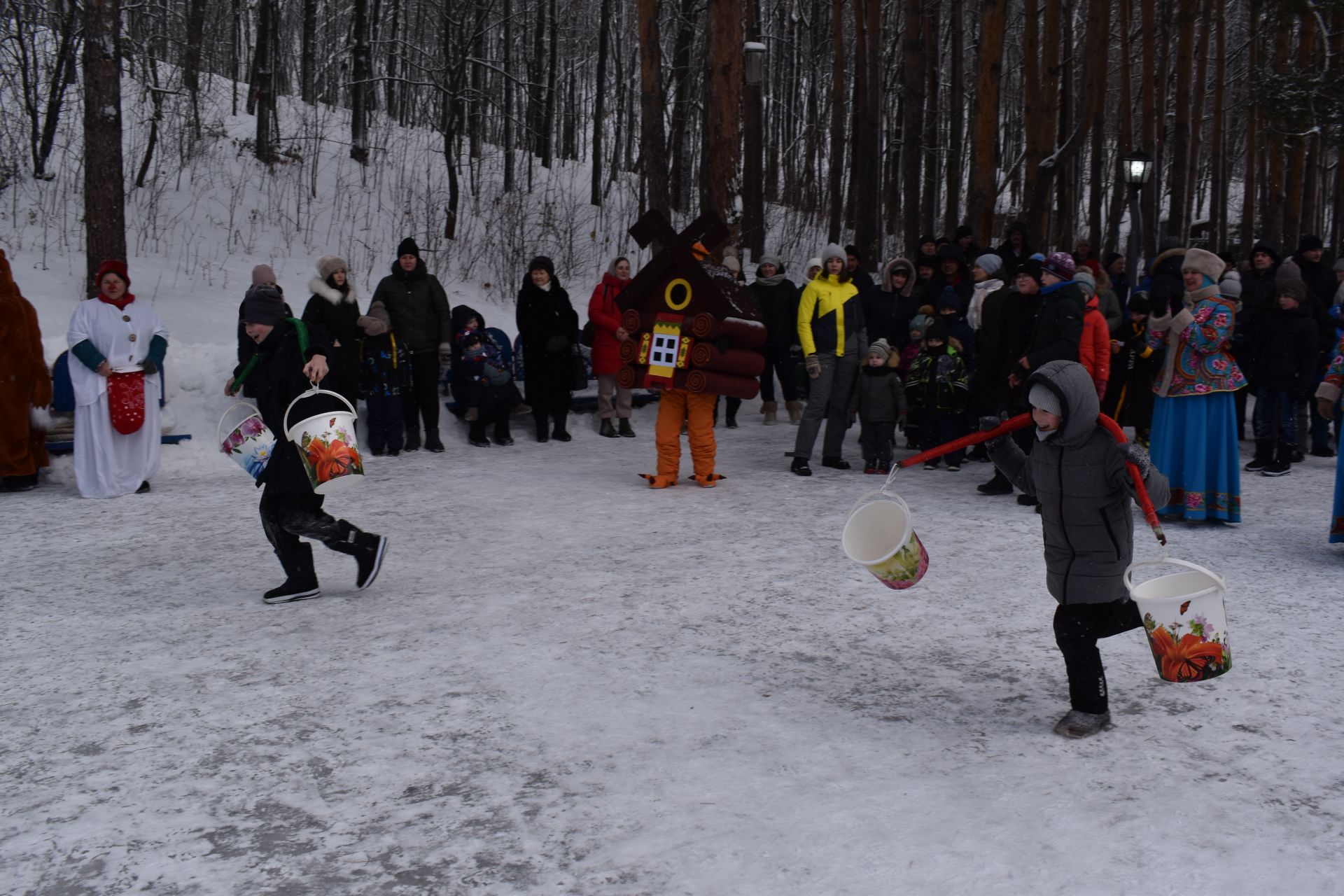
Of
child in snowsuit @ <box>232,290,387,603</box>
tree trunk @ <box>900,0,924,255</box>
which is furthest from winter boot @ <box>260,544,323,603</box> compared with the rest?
tree trunk @ <box>900,0,924,255</box>

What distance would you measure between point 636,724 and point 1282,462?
7.91 meters

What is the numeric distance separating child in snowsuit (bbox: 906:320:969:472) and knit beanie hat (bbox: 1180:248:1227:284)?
8.09 feet

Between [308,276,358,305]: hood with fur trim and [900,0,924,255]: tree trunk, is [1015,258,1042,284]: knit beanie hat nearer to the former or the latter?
[308,276,358,305]: hood with fur trim

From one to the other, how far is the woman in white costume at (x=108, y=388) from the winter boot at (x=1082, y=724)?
23.8 ft

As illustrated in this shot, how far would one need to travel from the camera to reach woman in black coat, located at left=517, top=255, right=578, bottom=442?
11.4m

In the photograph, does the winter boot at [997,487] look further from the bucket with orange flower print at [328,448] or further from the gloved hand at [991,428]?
the bucket with orange flower print at [328,448]

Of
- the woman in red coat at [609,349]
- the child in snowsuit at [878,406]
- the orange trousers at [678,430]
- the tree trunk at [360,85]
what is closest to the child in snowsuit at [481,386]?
the woman in red coat at [609,349]

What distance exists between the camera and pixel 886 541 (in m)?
4.93

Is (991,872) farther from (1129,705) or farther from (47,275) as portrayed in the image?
(47,275)

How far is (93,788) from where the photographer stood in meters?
3.97

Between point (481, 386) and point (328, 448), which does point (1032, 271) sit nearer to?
point (481, 386)

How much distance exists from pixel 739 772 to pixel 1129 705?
176 cm

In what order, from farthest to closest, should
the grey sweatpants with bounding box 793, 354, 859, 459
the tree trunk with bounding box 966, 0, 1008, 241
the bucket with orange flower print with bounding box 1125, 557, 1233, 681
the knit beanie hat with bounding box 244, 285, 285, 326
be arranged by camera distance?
the tree trunk with bounding box 966, 0, 1008, 241
the grey sweatpants with bounding box 793, 354, 859, 459
the knit beanie hat with bounding box 244, 285, 285, 326
the bucket with orange flower print with bounding box 1125, 557, 1233, 681

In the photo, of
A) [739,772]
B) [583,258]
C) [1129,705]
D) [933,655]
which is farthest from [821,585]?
[583,258]
